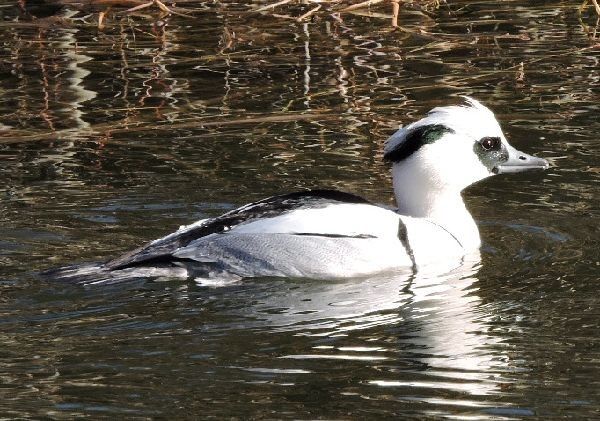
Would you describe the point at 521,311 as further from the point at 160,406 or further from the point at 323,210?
the point at 160,406

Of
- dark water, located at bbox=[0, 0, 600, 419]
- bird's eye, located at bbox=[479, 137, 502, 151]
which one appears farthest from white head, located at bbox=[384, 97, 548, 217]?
dark water, located at bbox=[0, 0, 600, 419]

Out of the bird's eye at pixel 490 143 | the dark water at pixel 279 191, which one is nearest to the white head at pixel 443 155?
the bird's eye at pixel 490 143

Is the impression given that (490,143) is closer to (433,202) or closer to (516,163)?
(516,163)

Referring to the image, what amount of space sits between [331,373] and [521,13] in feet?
29.1

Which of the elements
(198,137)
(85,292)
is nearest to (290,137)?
(198,137)

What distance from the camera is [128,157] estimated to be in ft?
32.7

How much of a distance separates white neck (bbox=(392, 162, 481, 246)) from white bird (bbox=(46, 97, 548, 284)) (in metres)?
0.01

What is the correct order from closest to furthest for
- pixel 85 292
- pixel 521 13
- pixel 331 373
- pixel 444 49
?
pixel 331 373 → pixel 85 292 → pixel 444 49 → pixel 521 13

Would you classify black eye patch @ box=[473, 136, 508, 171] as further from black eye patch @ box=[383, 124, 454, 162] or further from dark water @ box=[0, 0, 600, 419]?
dark water @ box=[0, 0, 600, 419]

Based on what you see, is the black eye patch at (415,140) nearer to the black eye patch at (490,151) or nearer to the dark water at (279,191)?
the black eye patch at (490,151)

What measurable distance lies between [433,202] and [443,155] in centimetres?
29

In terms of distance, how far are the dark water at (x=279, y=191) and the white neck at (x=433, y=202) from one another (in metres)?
0.17

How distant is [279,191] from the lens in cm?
908

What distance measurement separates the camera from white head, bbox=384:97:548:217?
8.02m
